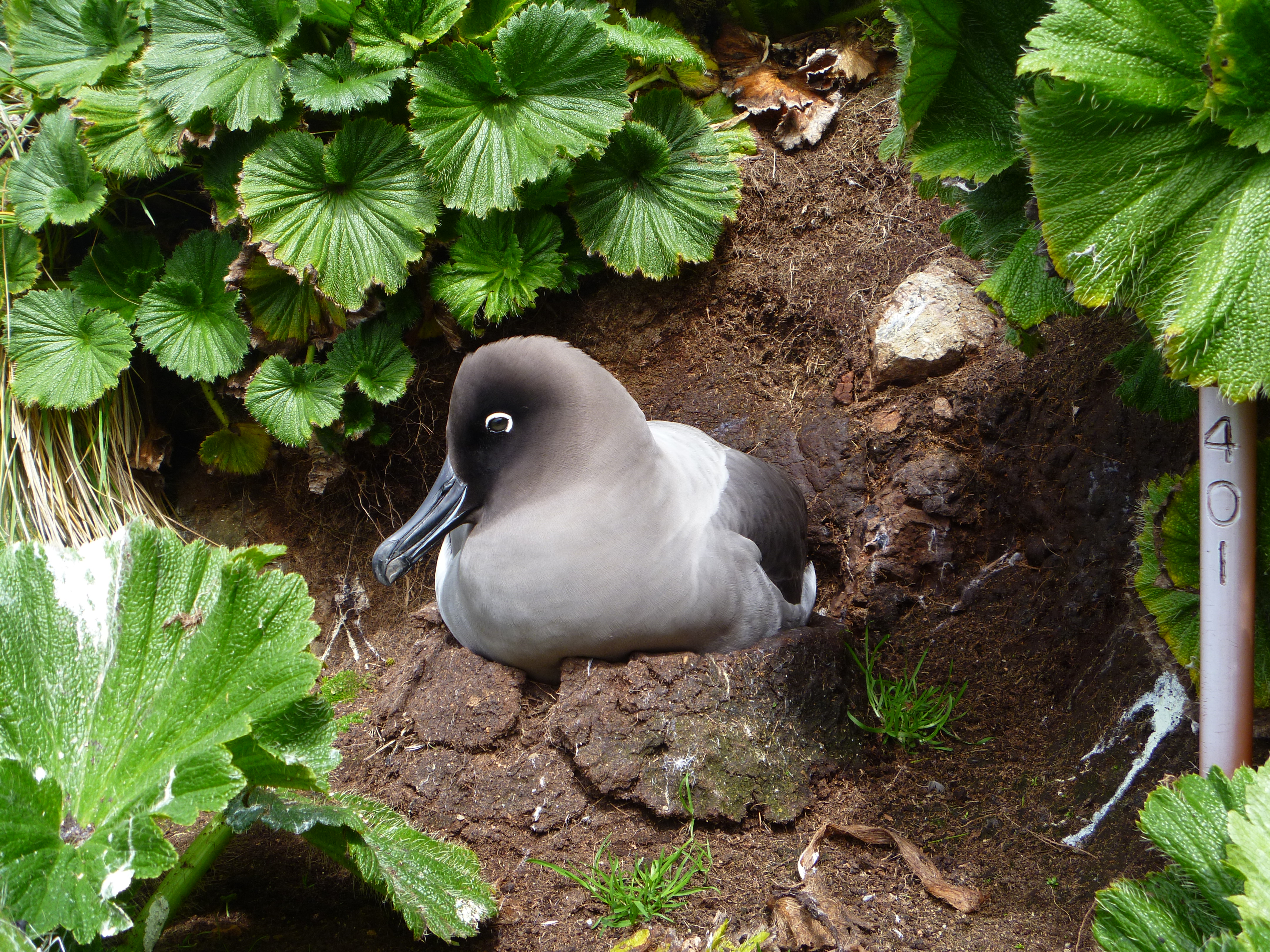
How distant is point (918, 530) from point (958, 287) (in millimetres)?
1049

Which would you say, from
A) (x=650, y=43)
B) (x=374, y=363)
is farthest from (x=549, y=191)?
(x=374, y=363)

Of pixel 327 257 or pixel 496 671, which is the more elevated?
pixel 327 257

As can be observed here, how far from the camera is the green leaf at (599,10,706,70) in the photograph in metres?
3.54

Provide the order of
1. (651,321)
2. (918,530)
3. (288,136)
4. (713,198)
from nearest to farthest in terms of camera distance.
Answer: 1. (918,530)
2. (288,136)
3. (713,198)
4. (651,321)

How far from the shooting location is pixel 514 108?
11.6ft

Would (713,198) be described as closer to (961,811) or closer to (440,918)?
(961,811)

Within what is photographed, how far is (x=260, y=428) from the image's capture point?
414 centimetres

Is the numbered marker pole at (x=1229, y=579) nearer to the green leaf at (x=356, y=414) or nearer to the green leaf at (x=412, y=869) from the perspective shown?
the green leaf at (x=412, y=869)

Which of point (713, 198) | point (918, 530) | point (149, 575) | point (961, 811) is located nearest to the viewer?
point (149, 575)

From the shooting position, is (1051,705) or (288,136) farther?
(288,136)

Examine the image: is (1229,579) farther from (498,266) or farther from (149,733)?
(498,266)

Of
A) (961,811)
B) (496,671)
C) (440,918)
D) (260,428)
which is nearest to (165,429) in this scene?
(260,428)

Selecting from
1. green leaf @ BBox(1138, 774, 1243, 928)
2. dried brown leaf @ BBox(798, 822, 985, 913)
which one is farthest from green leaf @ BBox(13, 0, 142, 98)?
green leaf @ BBox(1138, 774, 1243, 928)

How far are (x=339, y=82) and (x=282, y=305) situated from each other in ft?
3.07
